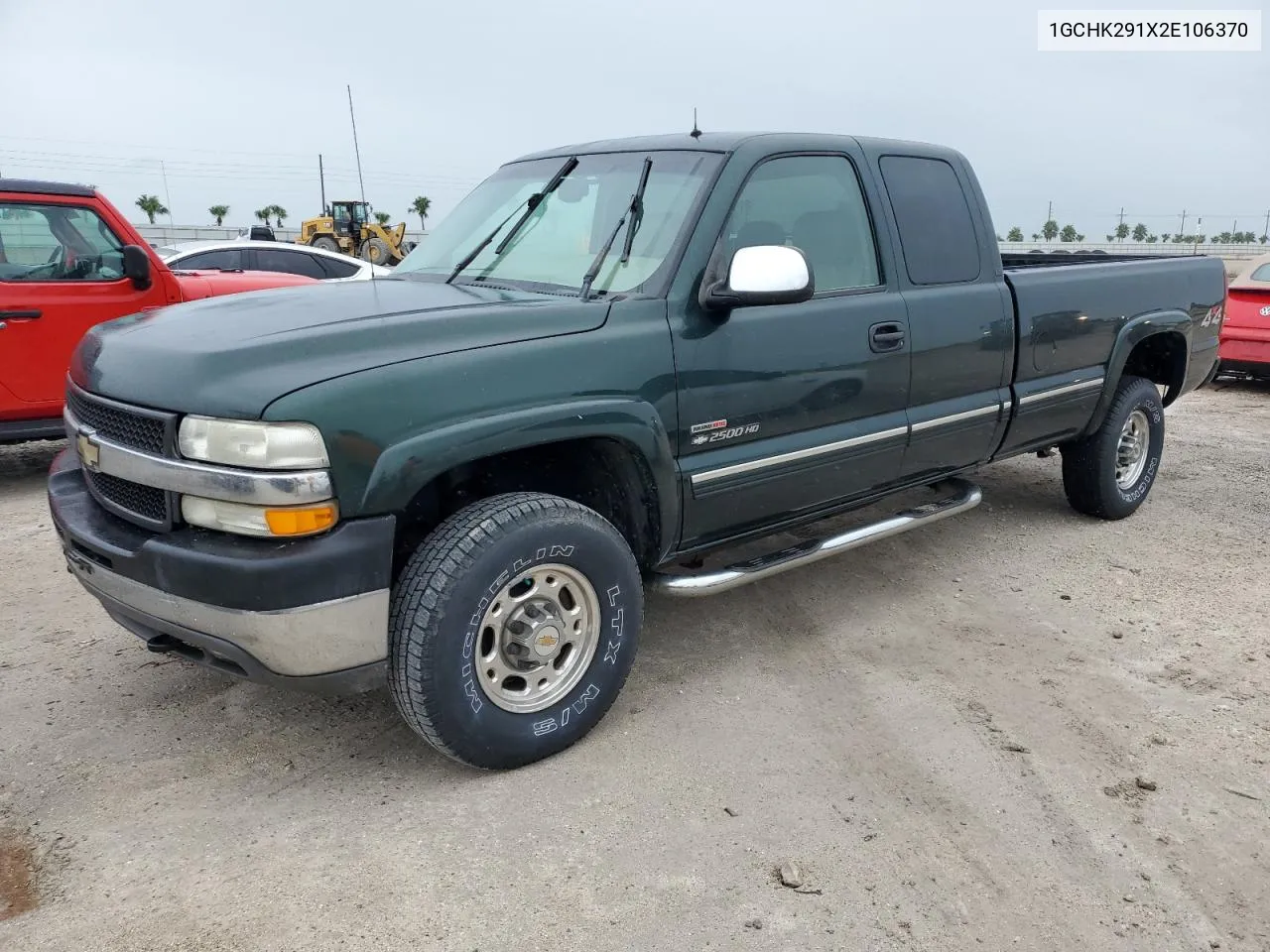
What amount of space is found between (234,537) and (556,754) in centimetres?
120

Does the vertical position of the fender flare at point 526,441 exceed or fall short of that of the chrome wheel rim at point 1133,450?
it exceeds it

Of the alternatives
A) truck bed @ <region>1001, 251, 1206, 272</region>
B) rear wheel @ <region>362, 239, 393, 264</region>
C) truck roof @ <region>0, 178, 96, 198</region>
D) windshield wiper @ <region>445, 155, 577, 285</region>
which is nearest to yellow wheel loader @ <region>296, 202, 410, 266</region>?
rear wheel @ <region>362, 239, 393, 264</region>

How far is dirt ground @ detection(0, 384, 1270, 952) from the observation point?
7.64ft

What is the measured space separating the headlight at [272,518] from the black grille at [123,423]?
0.25m

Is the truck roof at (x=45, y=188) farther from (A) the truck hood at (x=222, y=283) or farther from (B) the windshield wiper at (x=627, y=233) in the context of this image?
(B) the windshield wiper at (x=627, y=233)

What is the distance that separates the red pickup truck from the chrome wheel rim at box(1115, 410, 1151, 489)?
20.2 ft

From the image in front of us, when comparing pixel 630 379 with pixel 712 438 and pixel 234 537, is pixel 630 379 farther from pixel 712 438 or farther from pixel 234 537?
pixel 234 537

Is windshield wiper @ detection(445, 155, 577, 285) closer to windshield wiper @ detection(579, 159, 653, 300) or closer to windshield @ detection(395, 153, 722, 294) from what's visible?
windshield @ detection(395, 153, 722, 294)

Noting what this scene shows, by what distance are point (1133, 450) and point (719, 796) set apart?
3913 millimetres

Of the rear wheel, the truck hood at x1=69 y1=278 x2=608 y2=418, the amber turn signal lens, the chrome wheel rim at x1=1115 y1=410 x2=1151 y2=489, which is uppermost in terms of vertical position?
the rear wheel

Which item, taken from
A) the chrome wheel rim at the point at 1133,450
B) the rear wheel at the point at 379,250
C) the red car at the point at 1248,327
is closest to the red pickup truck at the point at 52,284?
the chrome wheel rim at the point at 1133,450

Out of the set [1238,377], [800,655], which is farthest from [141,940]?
[1238,377]

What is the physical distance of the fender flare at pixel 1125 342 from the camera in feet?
16.4

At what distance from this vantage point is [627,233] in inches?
132
